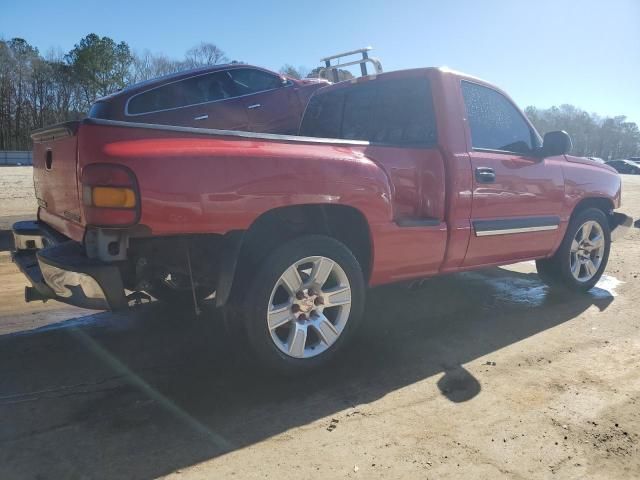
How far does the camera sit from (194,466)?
2340 millimetres

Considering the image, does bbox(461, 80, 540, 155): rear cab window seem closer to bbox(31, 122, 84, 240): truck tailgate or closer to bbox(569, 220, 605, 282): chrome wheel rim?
bbox(569, 220, 605, 282): chrome wheel rim

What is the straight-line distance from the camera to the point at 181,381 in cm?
320

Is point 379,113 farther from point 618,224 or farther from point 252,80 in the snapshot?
point 618,224

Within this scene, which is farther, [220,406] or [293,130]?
[293,130]

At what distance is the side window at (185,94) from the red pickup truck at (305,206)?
2040mm

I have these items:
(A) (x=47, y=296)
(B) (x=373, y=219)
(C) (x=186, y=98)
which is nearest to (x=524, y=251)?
(B) (x=373, y=219)

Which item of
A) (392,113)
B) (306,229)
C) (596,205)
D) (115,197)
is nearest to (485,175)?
(392,113)

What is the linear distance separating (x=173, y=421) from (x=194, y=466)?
430 millimetres

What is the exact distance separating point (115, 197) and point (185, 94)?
4160mm

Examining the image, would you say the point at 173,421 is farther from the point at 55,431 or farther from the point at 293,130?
the point at 293,130

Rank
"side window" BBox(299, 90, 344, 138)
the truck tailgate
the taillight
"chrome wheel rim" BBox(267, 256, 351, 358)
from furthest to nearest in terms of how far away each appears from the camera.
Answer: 1. "side window" BBox(299, 90, 344, 138)
2. "chrome wheel rim" BBox(267, 256, 351, 358)
3. the truck tailgate
4. the taillight

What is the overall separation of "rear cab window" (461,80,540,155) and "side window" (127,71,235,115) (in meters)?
3.33

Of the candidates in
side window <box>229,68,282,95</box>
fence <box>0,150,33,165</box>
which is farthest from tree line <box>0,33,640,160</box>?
side window <box>229,68,282,95</box>

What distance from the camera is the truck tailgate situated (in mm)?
2875
